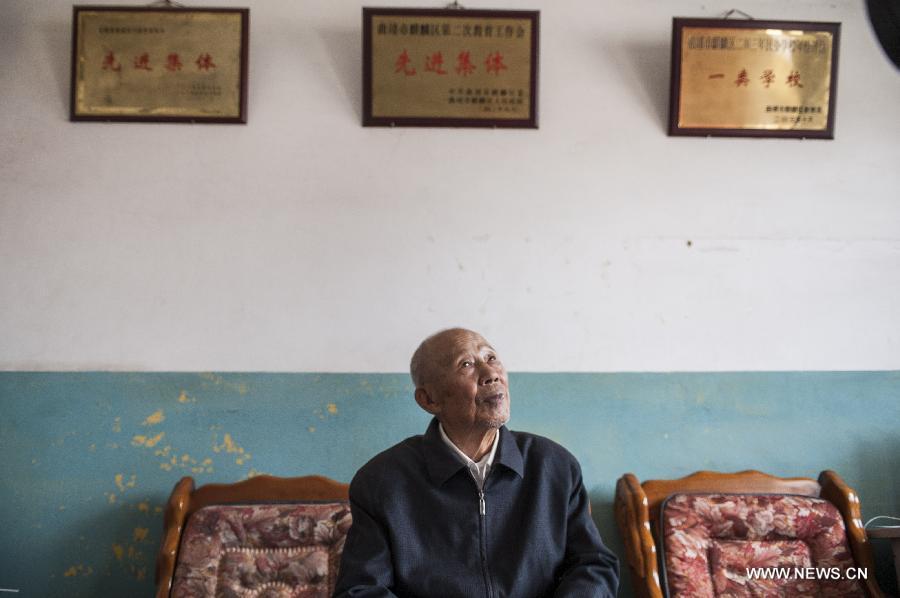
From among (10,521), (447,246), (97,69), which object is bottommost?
(10,521)

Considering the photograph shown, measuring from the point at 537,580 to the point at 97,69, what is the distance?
213cm

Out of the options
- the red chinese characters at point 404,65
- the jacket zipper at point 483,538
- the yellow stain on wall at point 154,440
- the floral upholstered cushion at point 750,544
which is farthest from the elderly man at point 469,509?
the red chinese characters at point 404,65

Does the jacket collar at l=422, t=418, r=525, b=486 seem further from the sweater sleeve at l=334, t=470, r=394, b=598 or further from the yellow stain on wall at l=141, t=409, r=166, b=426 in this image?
the yellow stain on wall at l=141, t=409, r=166, b=426

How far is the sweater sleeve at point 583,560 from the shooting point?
1843 millimetres

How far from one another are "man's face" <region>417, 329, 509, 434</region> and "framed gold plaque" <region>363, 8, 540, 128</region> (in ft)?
3.14

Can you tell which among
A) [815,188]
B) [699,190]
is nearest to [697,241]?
[699,190]

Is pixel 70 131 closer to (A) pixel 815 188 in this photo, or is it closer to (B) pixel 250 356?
(B) pixel 250 356

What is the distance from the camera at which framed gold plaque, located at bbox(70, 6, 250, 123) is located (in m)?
2.70

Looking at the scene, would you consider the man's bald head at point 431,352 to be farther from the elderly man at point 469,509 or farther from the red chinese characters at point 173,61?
the red chinese characters at point 173,61

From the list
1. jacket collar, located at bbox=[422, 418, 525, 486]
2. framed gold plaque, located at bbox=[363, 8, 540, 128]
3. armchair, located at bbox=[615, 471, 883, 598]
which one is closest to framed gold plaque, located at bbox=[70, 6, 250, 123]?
framed gold plaque, located at bbox=[363, 8, 540, 128]

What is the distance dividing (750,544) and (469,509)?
1.03m

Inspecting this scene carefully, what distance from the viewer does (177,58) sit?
2703mm

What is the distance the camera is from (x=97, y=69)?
2693 mm

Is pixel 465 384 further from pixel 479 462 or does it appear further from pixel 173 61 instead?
pixel 173 61
